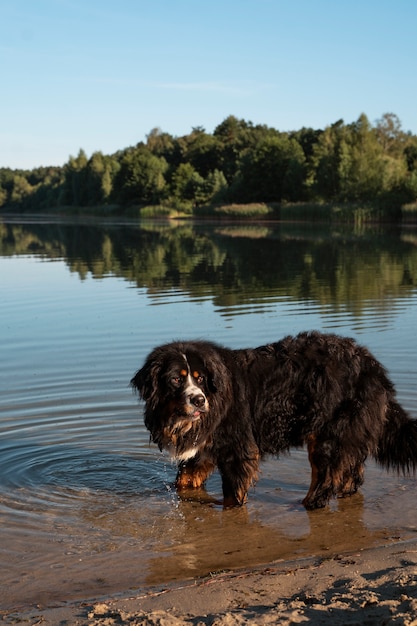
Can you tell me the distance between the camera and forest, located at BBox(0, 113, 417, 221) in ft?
265

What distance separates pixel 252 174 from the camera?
4328 inches

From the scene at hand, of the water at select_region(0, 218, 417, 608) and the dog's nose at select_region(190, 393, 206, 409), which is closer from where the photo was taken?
the water at select_region(0, 218, 417, 608)

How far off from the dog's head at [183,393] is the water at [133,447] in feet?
2.46

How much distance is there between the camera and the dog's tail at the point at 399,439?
711 centimetres

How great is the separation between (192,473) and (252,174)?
105 metres

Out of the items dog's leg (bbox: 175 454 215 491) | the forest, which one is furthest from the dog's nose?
the forest

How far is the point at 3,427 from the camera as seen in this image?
9.86m

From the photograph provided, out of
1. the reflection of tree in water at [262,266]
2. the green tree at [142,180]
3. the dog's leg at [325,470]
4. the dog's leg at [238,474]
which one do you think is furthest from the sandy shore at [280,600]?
the green tree at [142,180]

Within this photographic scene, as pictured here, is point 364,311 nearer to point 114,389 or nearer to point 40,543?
point 114,389

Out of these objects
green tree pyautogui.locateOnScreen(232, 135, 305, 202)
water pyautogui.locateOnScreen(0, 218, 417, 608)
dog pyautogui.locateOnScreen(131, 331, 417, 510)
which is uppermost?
green tree pyautogui.locateOnScreen(232, 135, 305, 202)

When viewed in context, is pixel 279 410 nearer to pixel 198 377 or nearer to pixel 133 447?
pixel 198 377

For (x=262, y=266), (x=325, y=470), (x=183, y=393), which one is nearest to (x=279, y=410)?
(x=325, y=470)

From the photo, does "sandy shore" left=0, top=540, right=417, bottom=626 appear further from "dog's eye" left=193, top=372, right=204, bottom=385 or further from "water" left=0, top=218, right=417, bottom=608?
"dog's eye" left=193, top=372, right=204, bottom=385

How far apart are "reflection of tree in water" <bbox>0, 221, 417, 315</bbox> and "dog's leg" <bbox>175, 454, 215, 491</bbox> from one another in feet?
36.4
